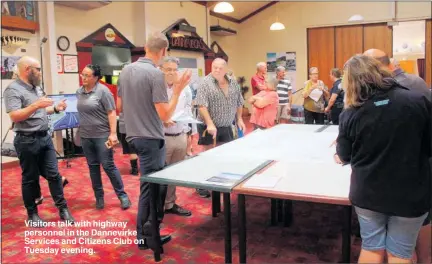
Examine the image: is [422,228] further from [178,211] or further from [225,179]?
[178,211]

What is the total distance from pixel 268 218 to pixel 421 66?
10031 mm

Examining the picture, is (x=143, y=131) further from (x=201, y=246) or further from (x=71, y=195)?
(x=71, y=195)

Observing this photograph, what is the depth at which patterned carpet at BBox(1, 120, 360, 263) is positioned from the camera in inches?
113

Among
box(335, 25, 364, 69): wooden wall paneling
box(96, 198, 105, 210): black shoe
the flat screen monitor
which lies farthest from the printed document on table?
box(335, 25, 364, 69): wooden wall paneling

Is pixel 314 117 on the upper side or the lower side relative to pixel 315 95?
lower

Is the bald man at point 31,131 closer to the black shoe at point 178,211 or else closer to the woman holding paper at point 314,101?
the black shoe at point 178,211

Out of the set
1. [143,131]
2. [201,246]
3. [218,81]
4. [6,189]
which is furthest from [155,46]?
[6,189]

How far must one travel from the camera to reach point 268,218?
11.9 ft

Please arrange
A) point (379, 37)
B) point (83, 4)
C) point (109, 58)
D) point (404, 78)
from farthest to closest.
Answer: point (379, 37) → point (109, 58) → point (83, 4) → point (404, 78)

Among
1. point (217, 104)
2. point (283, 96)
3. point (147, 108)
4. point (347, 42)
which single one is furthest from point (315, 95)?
point (347, 42)

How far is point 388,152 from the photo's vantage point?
1769mm

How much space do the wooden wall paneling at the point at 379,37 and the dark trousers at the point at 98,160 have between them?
10002 mm

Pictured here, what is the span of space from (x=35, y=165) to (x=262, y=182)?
2200 millimetres

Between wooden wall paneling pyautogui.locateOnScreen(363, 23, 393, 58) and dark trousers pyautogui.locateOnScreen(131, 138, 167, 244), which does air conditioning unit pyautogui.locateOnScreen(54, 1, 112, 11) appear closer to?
dark trousers pyautogui.locateOnScreen(131, 138, 167, 244)
